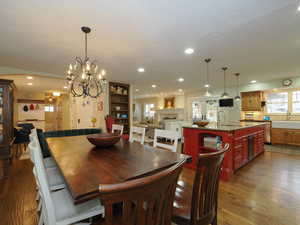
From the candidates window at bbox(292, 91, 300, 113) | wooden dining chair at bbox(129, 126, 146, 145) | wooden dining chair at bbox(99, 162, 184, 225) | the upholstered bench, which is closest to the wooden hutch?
the upholstered bench

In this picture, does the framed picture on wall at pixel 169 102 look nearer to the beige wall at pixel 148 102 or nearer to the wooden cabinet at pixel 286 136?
the beige wall at pixel 148 102

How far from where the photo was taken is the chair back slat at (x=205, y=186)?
0.94 m

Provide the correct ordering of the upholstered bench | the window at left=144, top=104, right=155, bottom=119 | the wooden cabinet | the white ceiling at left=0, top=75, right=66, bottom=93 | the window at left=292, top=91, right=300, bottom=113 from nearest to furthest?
the upholstered bench
the white ceiling at left=0, top=75, right=66, bottom=93
the wooden cabinet
the window at left=292, top=91, right=300, bottom=113
the window at left=144, top=104, right=155, bottom=119

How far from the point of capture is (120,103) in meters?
6.12

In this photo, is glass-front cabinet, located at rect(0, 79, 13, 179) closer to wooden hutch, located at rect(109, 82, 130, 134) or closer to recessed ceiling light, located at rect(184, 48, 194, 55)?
wooden hutch, located at rect(109, 82, 130, 134)

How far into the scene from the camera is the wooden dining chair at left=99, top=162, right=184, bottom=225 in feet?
1.73

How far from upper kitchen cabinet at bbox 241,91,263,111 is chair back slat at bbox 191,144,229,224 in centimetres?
671

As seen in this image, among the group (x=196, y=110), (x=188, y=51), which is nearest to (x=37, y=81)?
(x=188, y=51)

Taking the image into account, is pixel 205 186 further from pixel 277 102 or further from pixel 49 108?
pixel 49 108

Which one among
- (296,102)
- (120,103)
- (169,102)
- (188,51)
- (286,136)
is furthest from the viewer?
(169,102)

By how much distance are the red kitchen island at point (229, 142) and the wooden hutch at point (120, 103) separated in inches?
131

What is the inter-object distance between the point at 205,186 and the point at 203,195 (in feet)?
0.23

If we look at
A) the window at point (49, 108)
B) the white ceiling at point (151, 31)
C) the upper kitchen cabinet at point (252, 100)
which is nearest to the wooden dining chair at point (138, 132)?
the white ceiling at point (151, 31)

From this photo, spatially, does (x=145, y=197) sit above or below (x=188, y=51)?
below
